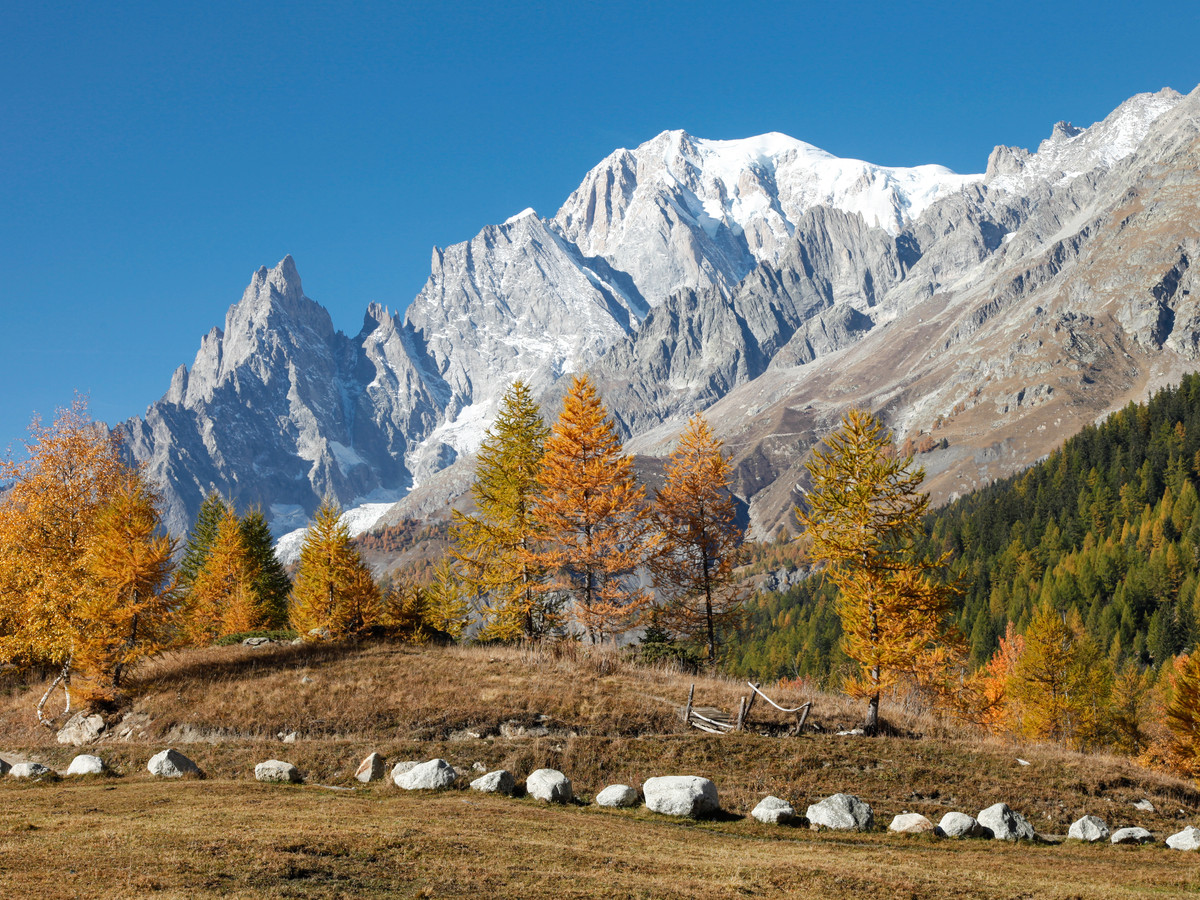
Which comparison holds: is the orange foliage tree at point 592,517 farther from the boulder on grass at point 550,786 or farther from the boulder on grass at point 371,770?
the boulder on grass at point 550,786

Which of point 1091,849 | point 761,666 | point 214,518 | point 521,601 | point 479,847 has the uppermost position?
point 214,518

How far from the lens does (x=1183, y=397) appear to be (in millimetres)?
158125

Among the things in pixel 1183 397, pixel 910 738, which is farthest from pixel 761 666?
pixel 910 738

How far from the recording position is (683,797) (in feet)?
65.0

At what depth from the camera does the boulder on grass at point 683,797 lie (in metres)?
19.7

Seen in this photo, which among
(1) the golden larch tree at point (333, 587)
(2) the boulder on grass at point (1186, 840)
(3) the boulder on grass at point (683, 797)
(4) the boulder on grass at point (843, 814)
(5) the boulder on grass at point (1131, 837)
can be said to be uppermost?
(1) the golden larch tree at point (333, 587)

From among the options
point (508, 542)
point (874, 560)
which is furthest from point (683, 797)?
point (508, 542)

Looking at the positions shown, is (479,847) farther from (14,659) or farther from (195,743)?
(14,659)

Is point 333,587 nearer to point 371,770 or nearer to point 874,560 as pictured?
point 371,770

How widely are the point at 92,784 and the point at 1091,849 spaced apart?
26.8m

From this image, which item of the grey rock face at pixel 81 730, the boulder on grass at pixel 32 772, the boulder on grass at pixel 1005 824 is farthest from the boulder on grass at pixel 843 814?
the grey rock face at pixel 81 730

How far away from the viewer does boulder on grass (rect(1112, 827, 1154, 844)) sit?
20328 mm

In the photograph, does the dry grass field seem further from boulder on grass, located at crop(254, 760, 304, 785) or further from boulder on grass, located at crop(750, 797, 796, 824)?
boulder on grass, located at crop(254, 760, 304, 785)

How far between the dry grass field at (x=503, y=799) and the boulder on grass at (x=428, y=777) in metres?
0.54
